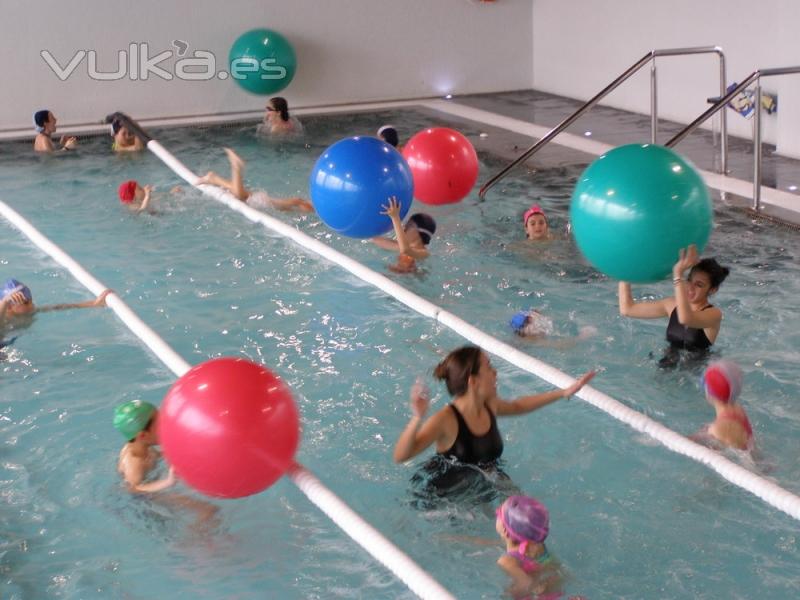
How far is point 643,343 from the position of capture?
22.5 ft

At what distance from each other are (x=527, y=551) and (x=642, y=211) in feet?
5.77

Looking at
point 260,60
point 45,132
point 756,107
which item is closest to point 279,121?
point 260,60

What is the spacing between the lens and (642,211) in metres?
5.12

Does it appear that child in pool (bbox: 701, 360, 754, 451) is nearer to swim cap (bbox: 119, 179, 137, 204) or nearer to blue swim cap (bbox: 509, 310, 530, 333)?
blue swim cap (bbox: 509, 310, 530, 333)

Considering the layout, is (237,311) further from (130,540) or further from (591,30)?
(591,30)

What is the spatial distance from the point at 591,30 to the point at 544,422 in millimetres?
10410

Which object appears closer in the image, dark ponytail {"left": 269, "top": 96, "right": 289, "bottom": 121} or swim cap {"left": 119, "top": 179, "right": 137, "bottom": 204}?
swim cap {"left": 119, "top": 179, "right": 137, "bottom": 204}

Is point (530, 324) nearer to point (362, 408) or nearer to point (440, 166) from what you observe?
point (362, 408)

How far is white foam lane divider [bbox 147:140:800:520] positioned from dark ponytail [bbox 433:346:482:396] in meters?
1.03

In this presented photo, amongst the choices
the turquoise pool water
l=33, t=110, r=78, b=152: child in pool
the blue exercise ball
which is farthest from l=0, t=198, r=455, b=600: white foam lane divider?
l=33, t=110, r=78, b=152: child in pool

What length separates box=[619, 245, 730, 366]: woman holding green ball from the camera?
5656 millimetres

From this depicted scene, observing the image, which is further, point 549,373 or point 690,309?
point 549,373

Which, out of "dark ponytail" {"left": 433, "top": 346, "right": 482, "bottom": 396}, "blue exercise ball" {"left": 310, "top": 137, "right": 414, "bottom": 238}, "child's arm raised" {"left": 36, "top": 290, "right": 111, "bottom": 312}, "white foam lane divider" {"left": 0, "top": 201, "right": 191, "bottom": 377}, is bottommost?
"white foam lane divider" {"left": 0, "top": 201, "right": 191, "bottom": 377}

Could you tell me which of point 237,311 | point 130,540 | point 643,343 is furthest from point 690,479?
point 237,311
